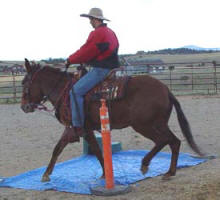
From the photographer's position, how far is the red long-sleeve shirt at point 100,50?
218 inches

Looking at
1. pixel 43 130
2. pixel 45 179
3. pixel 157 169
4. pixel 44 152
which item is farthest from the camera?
pixel 43 130

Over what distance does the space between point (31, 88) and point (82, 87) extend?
3.40 feet

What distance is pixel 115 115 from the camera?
579 centimetres

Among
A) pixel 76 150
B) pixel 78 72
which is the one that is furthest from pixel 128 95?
pixel 76 150

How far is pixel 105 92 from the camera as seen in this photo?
5.75m

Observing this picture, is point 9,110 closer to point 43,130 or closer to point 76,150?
point 43,130

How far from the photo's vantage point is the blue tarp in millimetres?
5844

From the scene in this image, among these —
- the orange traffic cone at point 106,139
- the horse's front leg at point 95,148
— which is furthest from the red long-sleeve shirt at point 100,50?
the horse's front leg at point 95,148

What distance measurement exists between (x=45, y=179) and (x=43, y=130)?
5.12 metres

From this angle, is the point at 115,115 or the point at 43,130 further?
the point at 43,130

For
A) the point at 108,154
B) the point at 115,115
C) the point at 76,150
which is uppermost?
the point at 115,115

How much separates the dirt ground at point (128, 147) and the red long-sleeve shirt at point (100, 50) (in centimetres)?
170

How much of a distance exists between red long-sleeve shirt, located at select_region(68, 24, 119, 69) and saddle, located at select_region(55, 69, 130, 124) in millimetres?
198

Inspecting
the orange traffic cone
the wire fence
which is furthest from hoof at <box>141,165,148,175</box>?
the wire fence
